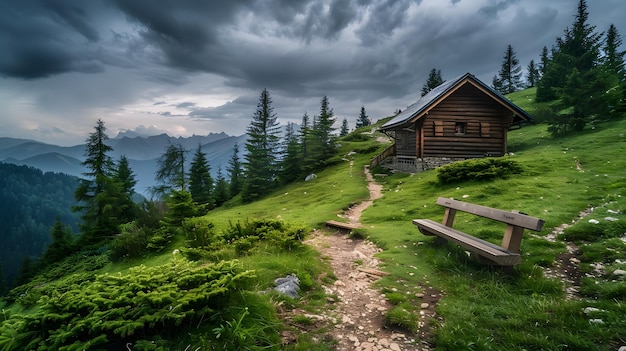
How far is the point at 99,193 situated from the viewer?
29.5 m

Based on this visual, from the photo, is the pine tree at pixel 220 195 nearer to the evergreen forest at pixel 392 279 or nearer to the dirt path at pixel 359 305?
the evergreen forest at pixel 392 279

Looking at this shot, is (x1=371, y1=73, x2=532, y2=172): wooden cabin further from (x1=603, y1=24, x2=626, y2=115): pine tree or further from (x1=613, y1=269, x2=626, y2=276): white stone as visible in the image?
(x1=613, y1=269, x2=626, y2=276): white stone

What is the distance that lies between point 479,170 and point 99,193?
114ft

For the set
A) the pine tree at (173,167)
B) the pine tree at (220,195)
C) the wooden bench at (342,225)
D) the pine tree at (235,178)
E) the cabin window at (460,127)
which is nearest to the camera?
the wooden bench at (342,225)

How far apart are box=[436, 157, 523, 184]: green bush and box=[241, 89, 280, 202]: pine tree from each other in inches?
1014

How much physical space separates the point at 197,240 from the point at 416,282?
5608 mm

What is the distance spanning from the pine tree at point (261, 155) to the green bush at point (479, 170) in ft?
84.5

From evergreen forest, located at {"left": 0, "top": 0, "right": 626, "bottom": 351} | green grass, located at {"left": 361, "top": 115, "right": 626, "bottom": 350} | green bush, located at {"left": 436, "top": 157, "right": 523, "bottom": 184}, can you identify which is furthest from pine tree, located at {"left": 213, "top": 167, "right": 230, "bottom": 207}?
green bush, located at {"left": 436, "top": 157, "right": 523, "bottom": 184}

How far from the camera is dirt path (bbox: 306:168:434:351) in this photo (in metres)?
3.94

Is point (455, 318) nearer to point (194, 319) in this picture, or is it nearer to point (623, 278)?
point (623, 278)

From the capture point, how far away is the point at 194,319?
349 centimetres

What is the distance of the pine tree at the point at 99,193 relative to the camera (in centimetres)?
2562

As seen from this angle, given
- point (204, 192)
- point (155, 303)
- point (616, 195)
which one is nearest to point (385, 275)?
point (155, 303)

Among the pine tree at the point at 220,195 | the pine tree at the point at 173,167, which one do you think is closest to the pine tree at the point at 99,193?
the pine tree at the point at 173,167
